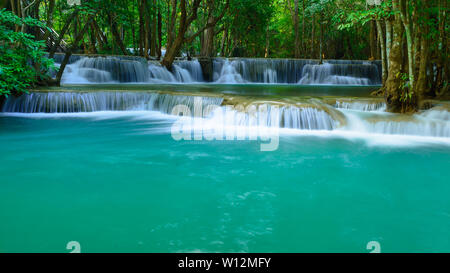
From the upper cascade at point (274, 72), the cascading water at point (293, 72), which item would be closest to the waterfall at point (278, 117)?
the upper cascade at point (274, 72)

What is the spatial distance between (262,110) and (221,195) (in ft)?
15.0

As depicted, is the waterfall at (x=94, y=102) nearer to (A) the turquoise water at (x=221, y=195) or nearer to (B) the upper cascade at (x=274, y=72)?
(A) the turquoise water at (x=221, y=195)

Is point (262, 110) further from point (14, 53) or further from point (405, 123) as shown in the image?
point (14, 53)

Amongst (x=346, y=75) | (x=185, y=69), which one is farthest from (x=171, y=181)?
(x=346, y=75)

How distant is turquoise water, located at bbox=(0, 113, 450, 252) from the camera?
3.29 m

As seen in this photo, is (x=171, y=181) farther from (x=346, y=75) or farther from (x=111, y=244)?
(x=346, y=75)

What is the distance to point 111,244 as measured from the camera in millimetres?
3172

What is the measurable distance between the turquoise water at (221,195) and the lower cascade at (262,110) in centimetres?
81

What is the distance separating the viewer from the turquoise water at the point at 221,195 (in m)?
3.29

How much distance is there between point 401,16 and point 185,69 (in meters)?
12.9

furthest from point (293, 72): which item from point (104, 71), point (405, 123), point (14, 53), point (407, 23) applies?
point (14, 53)

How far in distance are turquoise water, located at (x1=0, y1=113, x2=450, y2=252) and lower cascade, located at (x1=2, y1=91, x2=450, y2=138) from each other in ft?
2.66
